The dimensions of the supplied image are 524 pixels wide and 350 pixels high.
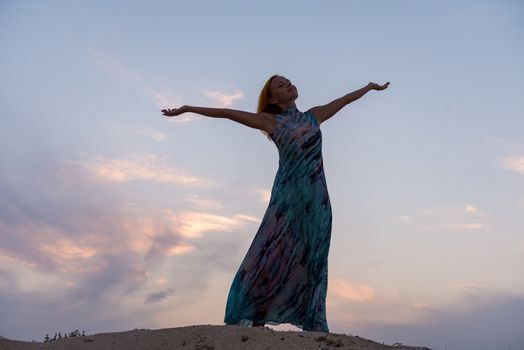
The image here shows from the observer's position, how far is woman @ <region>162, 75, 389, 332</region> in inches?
399

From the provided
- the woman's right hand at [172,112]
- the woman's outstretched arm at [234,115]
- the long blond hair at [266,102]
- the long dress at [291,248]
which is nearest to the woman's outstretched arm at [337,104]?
the long dress at [291,248]

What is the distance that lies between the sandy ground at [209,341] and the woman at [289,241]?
38.4 inches

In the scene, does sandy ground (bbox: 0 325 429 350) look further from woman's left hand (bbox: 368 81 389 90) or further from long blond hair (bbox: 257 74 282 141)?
woman's left hand (bbox: 368 81 389 90)

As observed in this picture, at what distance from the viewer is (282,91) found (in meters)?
10.8

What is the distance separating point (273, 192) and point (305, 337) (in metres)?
2.59

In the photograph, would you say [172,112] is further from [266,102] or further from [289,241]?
[289,241]

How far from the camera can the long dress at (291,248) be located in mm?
10133

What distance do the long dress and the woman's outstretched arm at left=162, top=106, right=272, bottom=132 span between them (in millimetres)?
210

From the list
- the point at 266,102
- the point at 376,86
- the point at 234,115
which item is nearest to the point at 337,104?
the point at 376,86

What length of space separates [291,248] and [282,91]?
248 cm

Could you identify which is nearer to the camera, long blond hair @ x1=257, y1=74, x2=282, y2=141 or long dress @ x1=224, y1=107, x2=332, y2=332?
long dress @ x1=224, y1=107, x2=332, y2=332

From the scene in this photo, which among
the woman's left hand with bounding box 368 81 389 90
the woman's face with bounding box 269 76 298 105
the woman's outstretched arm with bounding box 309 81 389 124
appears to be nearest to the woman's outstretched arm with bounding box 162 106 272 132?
the woman's face with bounding box 269 76 298 105

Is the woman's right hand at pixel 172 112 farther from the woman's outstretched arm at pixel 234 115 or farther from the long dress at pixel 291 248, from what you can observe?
the long dress at pixel 291 248

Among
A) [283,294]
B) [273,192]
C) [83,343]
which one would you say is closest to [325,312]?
[283,294]
